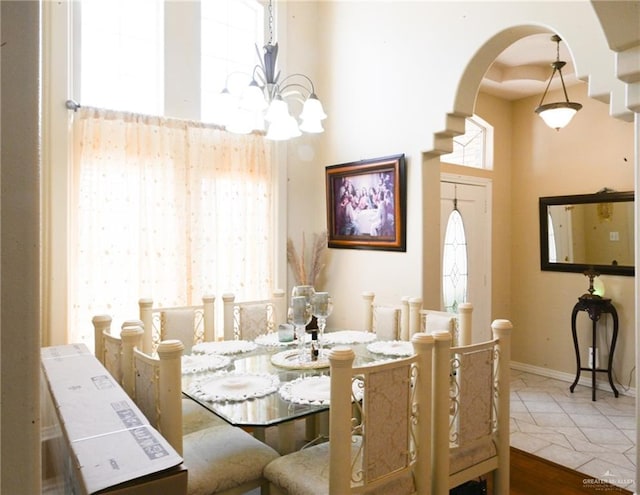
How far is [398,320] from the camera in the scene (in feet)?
9.42

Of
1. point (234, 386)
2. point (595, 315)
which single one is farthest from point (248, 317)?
point (595, 315)

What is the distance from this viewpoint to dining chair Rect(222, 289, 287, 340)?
290 cm

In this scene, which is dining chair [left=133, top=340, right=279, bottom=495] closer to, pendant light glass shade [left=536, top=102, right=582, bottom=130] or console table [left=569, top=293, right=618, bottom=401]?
pendant light glass shade [left=536, top=102, right=582, bottom=130]

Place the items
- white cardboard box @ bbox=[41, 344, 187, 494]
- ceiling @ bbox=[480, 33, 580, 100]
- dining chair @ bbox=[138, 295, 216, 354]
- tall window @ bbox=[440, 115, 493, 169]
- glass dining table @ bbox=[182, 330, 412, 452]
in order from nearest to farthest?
white cardboard box @ bbox=[41, 344, 187, 494]
glass dining table @ bbox=[182, 330, 412, 452]
dining chair @ bbox=[138, 295, 216, 354]
ceiling @ bbox=[480, 33, 580, 100]
tall window @ bbox=[440, 115, 493, 169]

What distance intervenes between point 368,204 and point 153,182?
1697 millimetres

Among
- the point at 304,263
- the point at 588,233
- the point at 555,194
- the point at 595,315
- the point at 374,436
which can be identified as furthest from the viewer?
the point at 555,194

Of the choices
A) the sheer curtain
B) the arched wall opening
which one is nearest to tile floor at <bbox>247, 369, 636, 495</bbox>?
the arched wall opening

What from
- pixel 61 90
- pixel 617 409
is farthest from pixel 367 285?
pixel 61 90

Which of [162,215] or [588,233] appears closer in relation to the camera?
[162,215]

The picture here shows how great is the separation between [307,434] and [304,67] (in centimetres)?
322

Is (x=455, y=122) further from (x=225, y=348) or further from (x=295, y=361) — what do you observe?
(x=225, y=348)

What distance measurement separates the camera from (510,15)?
259 centimetres

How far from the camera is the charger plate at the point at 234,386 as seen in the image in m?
1.73

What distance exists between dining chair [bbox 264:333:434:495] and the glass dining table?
21 cm
